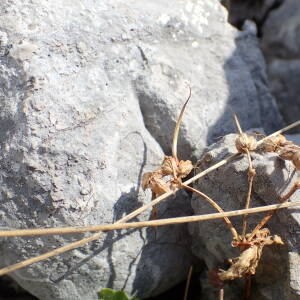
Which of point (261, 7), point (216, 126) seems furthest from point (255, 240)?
point (261, 7)

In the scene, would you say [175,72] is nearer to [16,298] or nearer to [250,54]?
[250,54]

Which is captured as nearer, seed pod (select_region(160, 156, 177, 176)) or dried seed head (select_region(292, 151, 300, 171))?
dried seed head (select_region(292, 151, 300, 171))

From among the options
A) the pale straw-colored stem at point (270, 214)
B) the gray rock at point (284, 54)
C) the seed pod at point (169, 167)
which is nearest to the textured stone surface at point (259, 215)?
the pale straw-colored stem at point (270, 214)

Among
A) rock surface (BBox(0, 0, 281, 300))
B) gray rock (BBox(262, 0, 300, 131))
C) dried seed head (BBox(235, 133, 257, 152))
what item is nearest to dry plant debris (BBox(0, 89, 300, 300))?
dried seed head (BBox(235, 133, 257, 152))

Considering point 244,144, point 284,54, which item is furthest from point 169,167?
point 284,54

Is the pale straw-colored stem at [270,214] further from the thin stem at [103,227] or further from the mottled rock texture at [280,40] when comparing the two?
the mottled rock texture at [280,40]

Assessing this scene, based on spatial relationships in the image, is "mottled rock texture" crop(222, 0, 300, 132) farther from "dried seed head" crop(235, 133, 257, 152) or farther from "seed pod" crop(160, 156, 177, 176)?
"seed pod" crop(160, 156, 177, 176)
